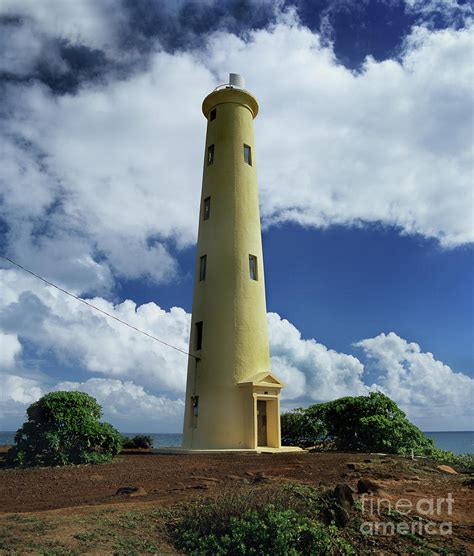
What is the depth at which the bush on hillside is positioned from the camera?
68.7 ft

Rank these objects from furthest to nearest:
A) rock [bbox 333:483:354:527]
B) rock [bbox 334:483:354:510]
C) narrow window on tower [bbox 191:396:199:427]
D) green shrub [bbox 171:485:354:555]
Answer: narrow window on tower [bbox 191:396:199:427], rock [bbox 334:483:354:510], rock [bbox 333:483:354:527], green shrub [bbox 171:485:354:555]

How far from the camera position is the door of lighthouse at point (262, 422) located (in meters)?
20.9

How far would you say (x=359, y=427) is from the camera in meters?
21.8

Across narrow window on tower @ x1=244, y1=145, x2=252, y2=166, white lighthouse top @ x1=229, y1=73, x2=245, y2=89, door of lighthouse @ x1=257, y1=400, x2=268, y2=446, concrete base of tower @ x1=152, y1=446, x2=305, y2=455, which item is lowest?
concrete base of tower @ x1=152, y1=446, x2=305, y2=455

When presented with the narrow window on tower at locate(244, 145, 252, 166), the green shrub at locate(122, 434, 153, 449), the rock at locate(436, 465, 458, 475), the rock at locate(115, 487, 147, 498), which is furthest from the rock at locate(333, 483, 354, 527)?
the green shrub at locate(122, 434, 153, 449)

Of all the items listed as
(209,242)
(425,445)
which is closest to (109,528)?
(209,242)

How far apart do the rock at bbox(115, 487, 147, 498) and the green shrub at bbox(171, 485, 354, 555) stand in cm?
214

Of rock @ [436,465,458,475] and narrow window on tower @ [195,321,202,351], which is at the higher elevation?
narrow window on tower @ [195,321,202,351]

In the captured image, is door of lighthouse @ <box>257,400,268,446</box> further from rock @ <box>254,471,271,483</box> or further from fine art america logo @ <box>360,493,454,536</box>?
fine art america logo @ <box>360,493,454,536</box>

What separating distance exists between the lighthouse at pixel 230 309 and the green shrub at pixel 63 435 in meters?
5.36

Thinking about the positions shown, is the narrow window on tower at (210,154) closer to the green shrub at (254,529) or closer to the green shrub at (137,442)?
the green shrub at (137,442)

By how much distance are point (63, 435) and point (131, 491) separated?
5521 millimetres

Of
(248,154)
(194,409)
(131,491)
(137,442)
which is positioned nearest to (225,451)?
(194,409)

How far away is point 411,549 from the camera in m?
7.21
